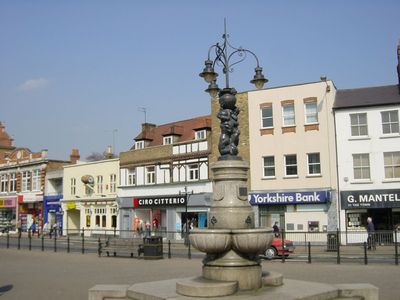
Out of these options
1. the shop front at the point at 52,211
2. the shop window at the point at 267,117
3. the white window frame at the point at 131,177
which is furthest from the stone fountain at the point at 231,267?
the shop front at the point at 52,211

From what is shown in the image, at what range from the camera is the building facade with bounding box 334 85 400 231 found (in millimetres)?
30922

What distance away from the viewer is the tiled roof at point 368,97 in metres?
31.6

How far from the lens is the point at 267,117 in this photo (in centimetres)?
3519

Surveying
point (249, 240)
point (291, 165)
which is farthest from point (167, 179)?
point (249, 240)

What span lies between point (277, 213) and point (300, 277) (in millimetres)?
Answer: 19947

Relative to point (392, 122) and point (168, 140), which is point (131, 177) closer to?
point (168, 140)

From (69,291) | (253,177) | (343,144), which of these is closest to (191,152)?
(253,177)

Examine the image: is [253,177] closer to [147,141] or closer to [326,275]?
[147,141]

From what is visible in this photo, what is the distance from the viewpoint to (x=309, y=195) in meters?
32.7

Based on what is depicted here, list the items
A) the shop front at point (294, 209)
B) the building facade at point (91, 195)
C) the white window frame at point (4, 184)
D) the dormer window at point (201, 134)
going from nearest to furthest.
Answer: the shop front at point (294, 209), the dormer window at point (201, 134), the building facade at point (91, 195), the white window frame at point (4, 184)

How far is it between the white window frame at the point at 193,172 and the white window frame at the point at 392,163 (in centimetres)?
1370

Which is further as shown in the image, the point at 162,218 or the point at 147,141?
the point at 147,141

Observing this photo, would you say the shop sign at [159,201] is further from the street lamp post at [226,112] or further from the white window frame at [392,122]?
the street lamp post at [226,112]

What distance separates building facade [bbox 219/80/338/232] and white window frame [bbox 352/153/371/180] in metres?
1.31
